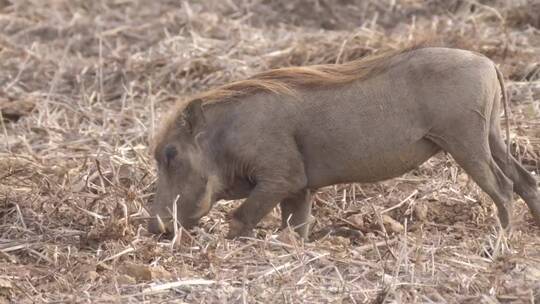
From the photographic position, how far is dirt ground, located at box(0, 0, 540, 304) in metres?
5.39

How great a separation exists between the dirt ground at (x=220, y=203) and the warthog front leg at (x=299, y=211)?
0.41 ft

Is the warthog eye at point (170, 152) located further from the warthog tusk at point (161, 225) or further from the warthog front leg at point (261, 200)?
the warthog front leg at point (261, 200)

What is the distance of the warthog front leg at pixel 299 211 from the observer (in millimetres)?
6574

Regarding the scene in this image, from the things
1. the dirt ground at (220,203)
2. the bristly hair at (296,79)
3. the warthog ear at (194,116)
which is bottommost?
the dirt ground at (220,203)

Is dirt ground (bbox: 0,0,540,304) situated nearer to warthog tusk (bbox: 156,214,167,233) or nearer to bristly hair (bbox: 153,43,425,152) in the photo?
warthog tusk (bbox: 156,214,167,233)

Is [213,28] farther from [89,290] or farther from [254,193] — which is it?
[89,290]

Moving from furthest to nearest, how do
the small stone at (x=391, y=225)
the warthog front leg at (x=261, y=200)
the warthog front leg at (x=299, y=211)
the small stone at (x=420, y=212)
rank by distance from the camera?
1. the small stone at (x=420, y=212)
2. the warthog front leg at (x=299, y=211)
3. the small stone at (x=391, y=225)
4. the warthog front leg at (x=261, y=200)

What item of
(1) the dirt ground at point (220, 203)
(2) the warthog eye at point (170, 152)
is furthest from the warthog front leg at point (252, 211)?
(2) the warthog eye at point (170, 152)

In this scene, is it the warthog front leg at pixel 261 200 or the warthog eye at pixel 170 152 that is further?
the warthog eye at pixel 170 152

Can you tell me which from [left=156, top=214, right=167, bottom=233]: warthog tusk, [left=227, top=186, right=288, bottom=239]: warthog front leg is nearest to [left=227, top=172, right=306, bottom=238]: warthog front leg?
[left=227, top=186, right=288, bottom=239]: warthog front leg

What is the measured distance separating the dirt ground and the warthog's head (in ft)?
0.41

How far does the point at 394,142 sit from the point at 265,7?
6347mm

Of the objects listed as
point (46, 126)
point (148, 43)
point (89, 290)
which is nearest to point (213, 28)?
point (148, 43)

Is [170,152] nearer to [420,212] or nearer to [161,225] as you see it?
[161,225]
